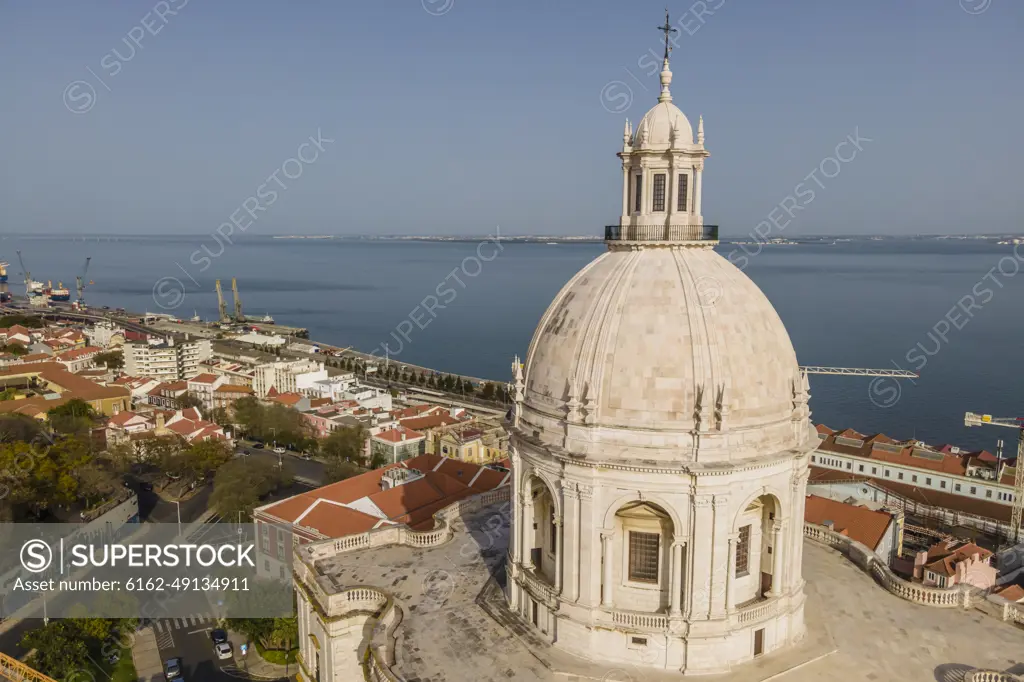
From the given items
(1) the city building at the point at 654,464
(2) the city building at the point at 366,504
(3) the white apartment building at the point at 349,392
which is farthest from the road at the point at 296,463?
(1) the city building at the point at 654,464

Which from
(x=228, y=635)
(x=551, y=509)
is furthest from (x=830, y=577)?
(x=228, y=635)

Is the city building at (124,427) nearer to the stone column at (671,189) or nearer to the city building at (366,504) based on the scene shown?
the city building at (366,504)

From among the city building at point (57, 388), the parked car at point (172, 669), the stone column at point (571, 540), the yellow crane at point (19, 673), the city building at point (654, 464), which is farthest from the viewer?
the city building at point (57, 388)

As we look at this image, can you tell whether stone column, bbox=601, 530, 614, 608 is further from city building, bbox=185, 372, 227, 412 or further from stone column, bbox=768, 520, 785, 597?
city building, bbox=185, 372, 227, 412

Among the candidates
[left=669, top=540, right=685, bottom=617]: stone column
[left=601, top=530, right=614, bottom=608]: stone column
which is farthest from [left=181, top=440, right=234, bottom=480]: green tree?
[left=669, top=540, right=685, bottom=617]: stone column

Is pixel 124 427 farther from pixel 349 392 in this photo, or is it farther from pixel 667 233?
pixel 667 233
